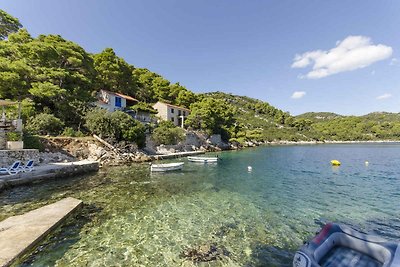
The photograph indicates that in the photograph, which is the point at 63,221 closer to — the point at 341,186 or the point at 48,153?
the point at 48,153

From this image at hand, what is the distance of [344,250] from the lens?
6195mm

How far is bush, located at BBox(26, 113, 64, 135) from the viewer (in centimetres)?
2583

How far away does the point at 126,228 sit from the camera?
29.9 feet

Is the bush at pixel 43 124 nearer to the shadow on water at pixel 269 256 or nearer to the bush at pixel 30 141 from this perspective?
the bush at pixel 30 141

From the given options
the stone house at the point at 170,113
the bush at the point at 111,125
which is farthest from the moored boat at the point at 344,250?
the stone house at the point at 170,113

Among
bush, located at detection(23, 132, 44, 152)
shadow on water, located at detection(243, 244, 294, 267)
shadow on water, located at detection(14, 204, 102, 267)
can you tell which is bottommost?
shadow on water, located at detection(243, 244, 294, 267)

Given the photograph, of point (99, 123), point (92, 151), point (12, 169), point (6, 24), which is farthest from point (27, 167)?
point (6, 24)

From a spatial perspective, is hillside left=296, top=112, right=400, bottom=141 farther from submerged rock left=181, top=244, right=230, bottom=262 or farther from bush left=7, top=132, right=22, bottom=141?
bush left=7, top=132, right=22, bottom=141

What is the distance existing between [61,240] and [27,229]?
1.37 metres

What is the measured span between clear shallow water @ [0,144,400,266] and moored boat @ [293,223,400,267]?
1.34 m

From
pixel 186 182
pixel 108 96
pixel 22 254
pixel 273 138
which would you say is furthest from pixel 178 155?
pixel 273 138

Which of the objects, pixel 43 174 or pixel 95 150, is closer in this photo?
pixel 43 174

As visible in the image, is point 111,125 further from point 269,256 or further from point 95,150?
point 269,256

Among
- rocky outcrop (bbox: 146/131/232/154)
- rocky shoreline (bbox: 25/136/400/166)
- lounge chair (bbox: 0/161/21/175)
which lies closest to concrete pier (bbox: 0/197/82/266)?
lounge chair (bbox: 0/161/21/175)
